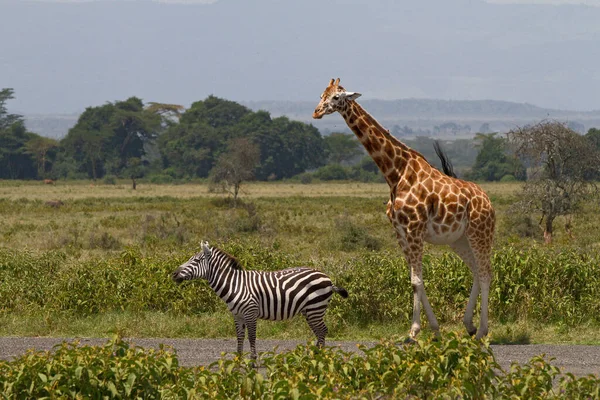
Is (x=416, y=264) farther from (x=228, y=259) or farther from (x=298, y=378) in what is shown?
(x=298, y=378)

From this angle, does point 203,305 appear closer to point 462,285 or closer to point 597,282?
point 462,285

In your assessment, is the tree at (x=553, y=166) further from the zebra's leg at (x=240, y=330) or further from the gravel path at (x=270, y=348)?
the zebra's leg at (x=240, y=330)

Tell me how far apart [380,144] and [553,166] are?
77.9ft

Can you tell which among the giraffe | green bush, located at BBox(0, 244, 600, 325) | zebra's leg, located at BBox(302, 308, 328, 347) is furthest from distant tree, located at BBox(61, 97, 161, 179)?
zebra's leg, located at BBox(302, 308, 328, 347)

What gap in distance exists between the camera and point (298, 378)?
8430 mm

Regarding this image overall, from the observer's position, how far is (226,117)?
454 ft

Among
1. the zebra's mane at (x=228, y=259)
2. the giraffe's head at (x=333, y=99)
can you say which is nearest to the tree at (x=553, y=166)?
the giraffe's head at (x=333, y=99)

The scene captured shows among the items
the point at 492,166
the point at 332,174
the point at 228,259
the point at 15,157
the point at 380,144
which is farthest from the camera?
the point at 492,166

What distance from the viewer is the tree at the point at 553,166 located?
3434cm

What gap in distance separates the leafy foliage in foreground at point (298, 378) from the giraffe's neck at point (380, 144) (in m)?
3.99

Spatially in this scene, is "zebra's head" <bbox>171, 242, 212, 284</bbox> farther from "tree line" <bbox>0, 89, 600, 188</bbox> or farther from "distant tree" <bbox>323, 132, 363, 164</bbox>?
"distant tree" <bbox>323, 132, 363, 164</bbox>

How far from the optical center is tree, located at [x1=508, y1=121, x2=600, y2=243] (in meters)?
34.3

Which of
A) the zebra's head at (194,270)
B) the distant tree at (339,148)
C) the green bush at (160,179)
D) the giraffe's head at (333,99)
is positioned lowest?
Result: the green bush at (160,179)

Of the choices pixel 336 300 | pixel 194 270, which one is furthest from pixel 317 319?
pixel 336 300
